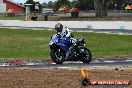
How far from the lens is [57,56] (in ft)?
49.3

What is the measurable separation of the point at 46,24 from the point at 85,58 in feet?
112

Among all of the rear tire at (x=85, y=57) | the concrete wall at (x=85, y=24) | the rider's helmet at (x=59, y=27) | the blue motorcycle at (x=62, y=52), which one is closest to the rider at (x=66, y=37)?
the rider's helmet at (x=59, y=27)

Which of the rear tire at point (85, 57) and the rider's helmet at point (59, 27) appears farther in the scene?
the rear tire at point (85, 57)

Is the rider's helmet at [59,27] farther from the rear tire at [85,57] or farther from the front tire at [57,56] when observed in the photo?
the rear tire at [85,57]

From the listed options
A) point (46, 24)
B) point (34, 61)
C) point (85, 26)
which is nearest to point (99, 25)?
point (85, 26)

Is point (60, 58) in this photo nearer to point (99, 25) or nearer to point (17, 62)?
point (17, 62)

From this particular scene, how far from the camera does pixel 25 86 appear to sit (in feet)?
29.4

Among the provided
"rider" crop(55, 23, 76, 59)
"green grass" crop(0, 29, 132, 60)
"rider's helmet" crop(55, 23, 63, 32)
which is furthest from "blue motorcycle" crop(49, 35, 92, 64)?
"green grass" crop(0, 29, 132, 60)

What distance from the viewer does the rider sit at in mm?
14702

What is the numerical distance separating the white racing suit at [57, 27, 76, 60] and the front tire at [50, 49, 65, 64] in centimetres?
19

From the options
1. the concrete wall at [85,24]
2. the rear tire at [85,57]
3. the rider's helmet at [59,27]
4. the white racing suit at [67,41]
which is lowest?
the concrete wall at [85,24]

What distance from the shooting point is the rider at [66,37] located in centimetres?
1470

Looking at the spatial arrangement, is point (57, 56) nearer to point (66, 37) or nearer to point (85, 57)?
point (66, 37)

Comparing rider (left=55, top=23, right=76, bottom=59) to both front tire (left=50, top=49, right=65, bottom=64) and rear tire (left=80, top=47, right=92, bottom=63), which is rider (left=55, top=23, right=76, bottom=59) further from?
rear tire (left=80, top=47, right=92, bottom=63)
